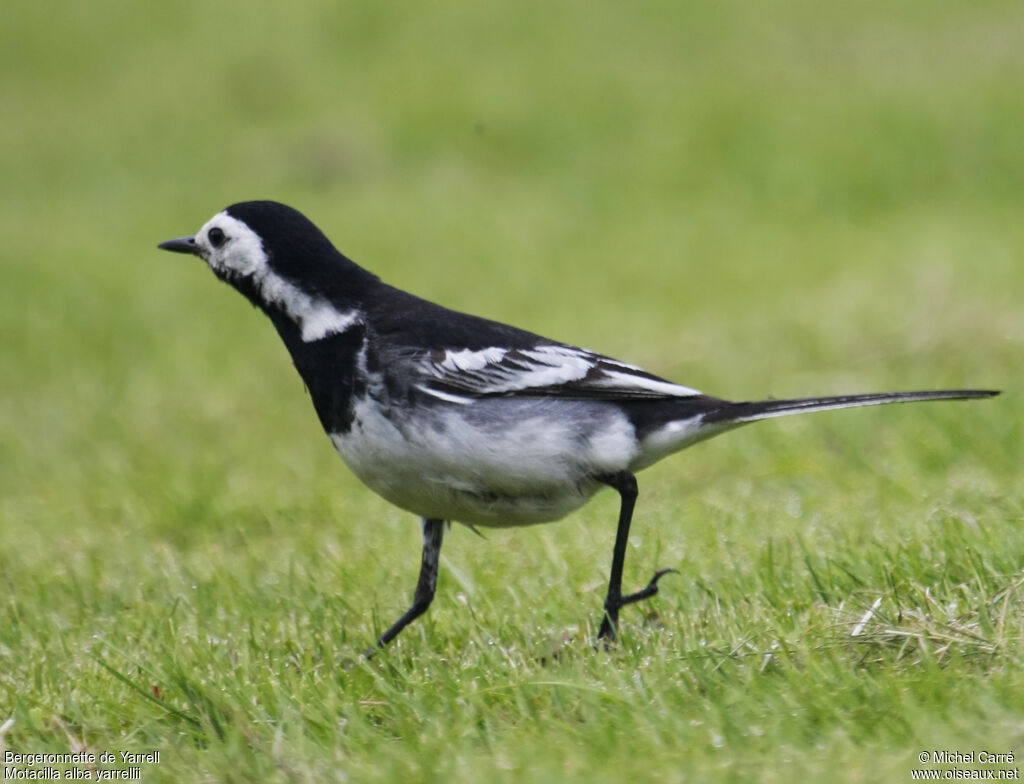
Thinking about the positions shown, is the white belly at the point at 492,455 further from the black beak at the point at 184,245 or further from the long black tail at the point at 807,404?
the black beak at the point at 184,245

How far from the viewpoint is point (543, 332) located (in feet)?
37.3

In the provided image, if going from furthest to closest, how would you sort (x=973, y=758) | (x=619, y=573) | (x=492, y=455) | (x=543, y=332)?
1. (x=543, y=332)
2. (x=619, y=573)
3. (x=492, y=455)
4. (x=973, y=758)

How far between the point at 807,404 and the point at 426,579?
1439 mm

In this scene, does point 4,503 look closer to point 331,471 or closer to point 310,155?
point 331,471

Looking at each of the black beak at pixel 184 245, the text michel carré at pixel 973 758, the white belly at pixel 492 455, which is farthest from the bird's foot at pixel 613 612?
the black beak at pixel 184 245

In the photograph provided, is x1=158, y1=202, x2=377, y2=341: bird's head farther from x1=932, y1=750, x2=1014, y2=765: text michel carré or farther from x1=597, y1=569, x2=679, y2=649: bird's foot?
x1=932, y1=750, x2=1014, y2=765: text michel carré

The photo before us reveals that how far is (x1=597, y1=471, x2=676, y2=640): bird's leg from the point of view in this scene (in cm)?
445

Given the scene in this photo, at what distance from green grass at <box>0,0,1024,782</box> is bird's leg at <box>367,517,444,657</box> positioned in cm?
7

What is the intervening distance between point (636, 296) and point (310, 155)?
256 inches

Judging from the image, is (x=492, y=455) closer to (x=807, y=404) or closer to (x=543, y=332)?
(x=807, y=404)

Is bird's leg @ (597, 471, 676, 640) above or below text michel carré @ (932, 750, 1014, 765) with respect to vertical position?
above

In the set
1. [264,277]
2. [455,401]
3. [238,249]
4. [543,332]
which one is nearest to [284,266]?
[264,277]

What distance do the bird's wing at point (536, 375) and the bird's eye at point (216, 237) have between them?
0.97 m

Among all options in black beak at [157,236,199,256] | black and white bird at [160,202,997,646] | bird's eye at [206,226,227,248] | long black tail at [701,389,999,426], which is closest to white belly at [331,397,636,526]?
black and white bird at [160,202,997,646]
